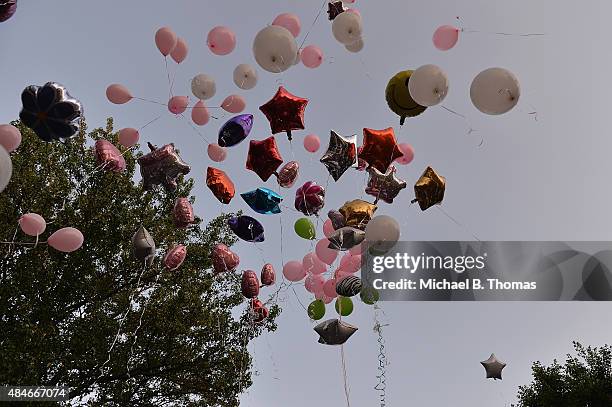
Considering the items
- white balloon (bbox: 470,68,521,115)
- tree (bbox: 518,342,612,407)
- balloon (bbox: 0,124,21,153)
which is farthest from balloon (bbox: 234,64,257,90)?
tree (bbox: 518,342,612,407)

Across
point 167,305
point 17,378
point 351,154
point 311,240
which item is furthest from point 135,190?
point 351,154

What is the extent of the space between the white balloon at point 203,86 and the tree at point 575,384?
13100 millimetres

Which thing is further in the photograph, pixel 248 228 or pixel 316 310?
pixel 316 310

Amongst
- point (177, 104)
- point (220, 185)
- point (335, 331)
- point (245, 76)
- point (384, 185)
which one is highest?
point (245, 76)

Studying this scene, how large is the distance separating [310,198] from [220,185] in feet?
4.20

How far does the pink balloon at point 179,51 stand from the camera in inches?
303

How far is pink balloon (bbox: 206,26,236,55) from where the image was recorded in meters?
7.33

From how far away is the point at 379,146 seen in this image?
700 cm

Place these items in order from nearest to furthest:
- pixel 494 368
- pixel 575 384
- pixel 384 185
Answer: pixel 384 185, pixel 494 368, pixel 575 384

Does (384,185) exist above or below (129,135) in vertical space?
below

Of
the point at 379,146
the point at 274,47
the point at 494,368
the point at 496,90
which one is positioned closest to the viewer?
the point at 496,90

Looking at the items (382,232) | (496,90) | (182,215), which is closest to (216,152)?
(182,215)

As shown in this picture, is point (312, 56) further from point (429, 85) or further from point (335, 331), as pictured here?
point (335, 331)

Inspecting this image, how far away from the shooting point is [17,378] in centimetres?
955
